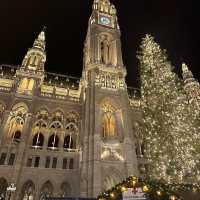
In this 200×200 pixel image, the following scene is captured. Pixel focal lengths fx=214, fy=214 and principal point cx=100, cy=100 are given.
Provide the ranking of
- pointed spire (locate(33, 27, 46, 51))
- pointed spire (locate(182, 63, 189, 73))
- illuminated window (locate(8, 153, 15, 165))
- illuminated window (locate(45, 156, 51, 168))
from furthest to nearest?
pointed spire (locate(182, 63, 189, 73)), pointed spire (locate(33, 27, 46, 51)), illuminated window (locate(45, 156, 51, 168)), illuminated window (locate(8, 153, 15, 165))

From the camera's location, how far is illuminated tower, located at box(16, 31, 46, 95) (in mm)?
38156

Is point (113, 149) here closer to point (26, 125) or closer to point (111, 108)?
point (111, 108)

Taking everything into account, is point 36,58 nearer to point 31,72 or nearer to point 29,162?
point 31,72

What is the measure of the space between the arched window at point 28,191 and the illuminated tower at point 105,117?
7.67 metres

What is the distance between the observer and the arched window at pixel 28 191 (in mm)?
30633

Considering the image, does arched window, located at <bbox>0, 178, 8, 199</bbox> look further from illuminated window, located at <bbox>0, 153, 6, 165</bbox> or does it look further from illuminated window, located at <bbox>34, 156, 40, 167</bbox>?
illuminated window, located at <bbox>34, 156, 40, 167</bbox>

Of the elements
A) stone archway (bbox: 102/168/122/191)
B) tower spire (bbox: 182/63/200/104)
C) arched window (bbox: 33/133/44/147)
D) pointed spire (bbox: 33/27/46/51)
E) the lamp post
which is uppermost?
pointed spire (bbox: 33/27/46/51)

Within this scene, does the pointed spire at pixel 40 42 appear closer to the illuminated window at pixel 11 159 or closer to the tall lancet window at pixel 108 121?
the tall lancet window at pixel 108 121

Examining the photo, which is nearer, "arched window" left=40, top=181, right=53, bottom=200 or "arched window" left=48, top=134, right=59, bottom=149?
"arched window" left=40, top=181, right=53, bottom=200

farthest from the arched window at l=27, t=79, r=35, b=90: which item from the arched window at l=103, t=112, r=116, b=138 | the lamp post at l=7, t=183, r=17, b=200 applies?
the lamp post at l=7, t=183, r=17, b=200

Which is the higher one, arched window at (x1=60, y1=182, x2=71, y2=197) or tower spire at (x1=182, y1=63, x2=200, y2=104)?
tower spire at (x1=182, y1=63, x2=200, y2=104)

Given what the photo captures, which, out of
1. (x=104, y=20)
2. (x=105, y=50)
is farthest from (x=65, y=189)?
(x=104, y=20)

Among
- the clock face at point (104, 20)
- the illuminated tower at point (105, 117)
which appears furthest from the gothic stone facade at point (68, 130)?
the clock face at point (104, 20)

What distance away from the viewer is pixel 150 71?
79.4 feet
